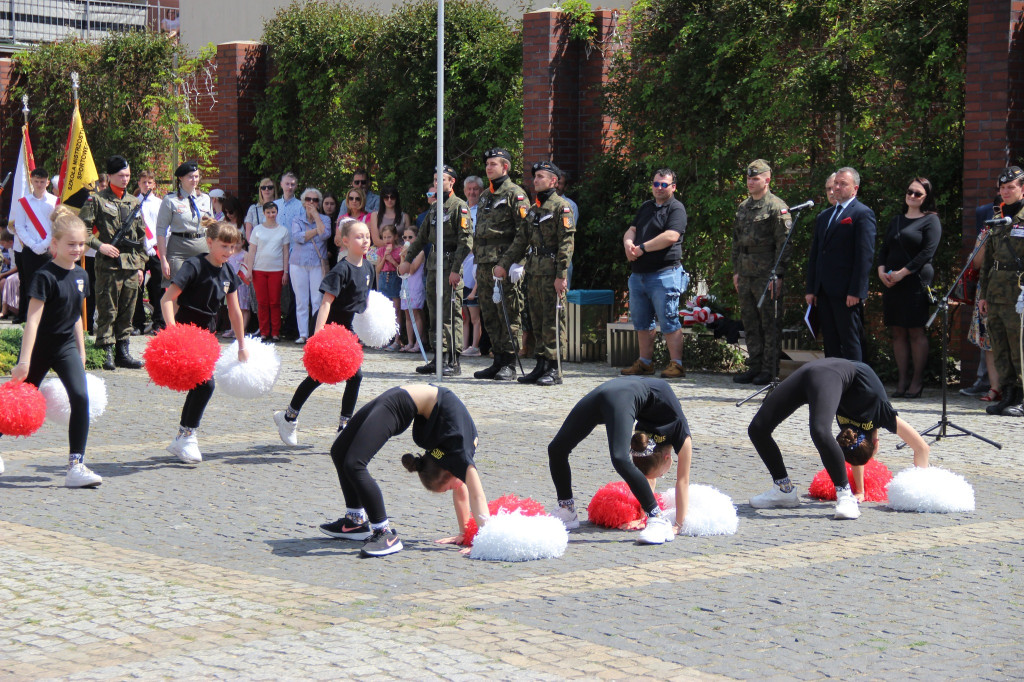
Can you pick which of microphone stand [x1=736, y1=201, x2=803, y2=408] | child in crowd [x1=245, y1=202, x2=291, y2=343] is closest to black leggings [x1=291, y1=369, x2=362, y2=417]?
microphone stand [x1=736, y1=201, x2=803, y2=408]

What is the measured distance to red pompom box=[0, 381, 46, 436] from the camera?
8.31m

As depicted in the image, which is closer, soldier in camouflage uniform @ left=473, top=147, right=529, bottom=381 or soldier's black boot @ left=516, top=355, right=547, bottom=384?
soldier's black boot @ left=516, top=355, right=547, bottom=384

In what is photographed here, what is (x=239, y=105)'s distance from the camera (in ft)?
72.5

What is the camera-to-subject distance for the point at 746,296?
14367mm

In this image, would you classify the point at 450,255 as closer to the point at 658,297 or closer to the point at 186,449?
the point at 658,297

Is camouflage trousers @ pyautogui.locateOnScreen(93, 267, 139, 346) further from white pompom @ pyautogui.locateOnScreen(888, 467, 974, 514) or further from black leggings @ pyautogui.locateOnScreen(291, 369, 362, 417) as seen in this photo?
white pompom @ pyautogui.locateOnScreen(888, 467, 974, 514)

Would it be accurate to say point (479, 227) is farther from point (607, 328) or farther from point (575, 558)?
point (575, 558)

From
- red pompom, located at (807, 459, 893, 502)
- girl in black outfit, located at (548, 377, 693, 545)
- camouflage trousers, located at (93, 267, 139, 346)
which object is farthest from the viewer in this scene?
camouflage trousers, located at (93, 267, 139, 346)

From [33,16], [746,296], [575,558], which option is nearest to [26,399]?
[575,558]

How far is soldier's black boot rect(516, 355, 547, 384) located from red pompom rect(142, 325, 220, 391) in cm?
521

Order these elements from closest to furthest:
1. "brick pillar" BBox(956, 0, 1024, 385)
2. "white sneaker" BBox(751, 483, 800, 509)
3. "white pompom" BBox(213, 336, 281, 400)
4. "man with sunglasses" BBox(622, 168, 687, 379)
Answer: "white sneaker" BBox(751, 483, 800, 509), "white pompom" BBox(213, 336, 281, 400), "brick pillar" BBox(956, 0, 1024, 385), "man with sunglasses" BBox(622, 168, 687, 379)

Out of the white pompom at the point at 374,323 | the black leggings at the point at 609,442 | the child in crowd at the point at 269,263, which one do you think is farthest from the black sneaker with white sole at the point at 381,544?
the child in crowd at the point at 269,263

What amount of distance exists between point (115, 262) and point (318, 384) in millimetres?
6375

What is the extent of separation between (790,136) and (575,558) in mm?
9424
